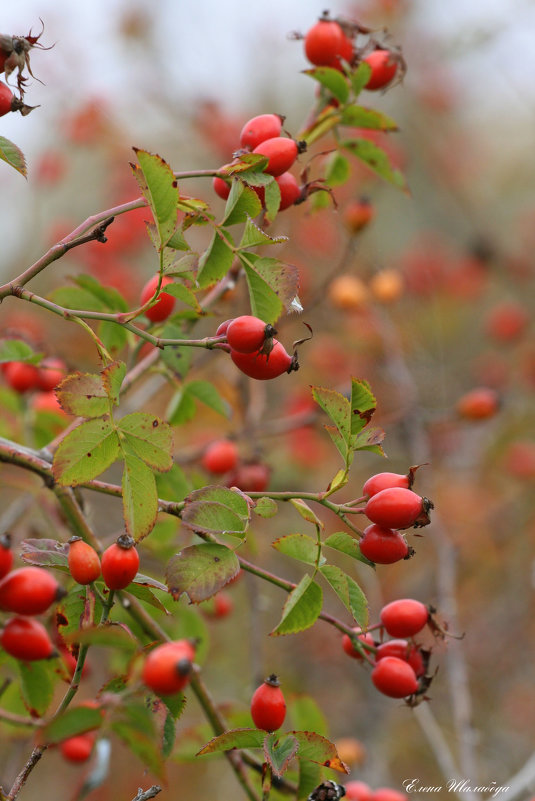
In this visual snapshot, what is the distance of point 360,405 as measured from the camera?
969mm

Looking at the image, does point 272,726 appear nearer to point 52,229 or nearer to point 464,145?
point 52,229

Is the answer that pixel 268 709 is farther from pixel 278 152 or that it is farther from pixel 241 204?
pixel 278 152

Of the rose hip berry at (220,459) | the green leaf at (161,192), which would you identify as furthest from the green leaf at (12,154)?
the rose hip berry at (220,459)

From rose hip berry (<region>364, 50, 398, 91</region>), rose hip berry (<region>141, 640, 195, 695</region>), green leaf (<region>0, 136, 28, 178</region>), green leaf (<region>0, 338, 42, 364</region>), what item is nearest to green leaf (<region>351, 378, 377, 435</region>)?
rose hip berry (<region>141, 640, 195, 695</region>)

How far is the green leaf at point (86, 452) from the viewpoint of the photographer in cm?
92

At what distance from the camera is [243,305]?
2557 millimetres

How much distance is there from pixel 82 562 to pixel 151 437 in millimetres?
177

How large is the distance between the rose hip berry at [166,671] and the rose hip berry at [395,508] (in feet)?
1.12

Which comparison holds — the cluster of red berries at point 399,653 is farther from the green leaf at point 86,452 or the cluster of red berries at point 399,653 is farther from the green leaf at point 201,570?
the green leaf at point 86,452

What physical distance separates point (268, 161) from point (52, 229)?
13.1 ft

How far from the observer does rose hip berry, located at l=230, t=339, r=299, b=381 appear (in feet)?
3.05

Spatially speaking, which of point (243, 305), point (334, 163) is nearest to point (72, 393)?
point (334, 163)

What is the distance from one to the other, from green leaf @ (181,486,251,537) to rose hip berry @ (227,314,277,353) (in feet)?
0.62

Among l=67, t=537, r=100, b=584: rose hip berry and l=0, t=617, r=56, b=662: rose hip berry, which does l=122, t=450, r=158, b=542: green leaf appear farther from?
l=0, t=617, r=56, b=662: rose hip berry
